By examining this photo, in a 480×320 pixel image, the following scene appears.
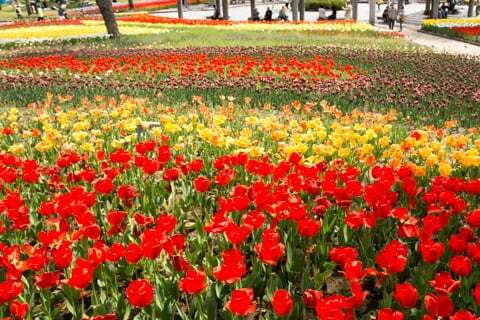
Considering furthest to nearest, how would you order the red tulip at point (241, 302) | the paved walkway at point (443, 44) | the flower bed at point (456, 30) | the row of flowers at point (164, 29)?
the row of flowers at point (164, 29) → the flower bed at point (456, 30) → the paved walkway at point (443, 44) → the red tulip at point (241, 302)

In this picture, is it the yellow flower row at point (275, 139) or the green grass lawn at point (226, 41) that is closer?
the yellow flower row at point (275, 139)

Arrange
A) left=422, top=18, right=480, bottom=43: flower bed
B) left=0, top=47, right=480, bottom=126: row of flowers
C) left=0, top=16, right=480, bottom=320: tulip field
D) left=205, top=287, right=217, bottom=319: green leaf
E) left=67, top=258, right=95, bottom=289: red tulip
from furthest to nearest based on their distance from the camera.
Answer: left=422, top=18, right=480, bottom=43: flower bed, left=0, top=47, right=480, bottom=126: row of flowers, left=205, top=287, right=217, bottom=319: green leaf, left=0, top=16, right=480, bottom=320: tulip field, left=67, top=258, right=95, bottom=289: red tulip

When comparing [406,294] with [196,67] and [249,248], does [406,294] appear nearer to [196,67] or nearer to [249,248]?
[249,248]

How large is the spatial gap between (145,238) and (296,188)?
4.10 feet

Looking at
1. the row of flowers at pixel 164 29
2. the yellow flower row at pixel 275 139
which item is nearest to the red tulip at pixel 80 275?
the yellow flower row at pixel 275 139

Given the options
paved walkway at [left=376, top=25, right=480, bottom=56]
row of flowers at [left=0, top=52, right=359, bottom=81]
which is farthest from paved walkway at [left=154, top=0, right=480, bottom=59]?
row of flowers at [left=0, top=52, right=359, bottom=81]

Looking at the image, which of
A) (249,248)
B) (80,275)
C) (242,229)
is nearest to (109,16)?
(249,248)

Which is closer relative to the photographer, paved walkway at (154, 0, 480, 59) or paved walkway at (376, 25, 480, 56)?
paved walkway at (376, 25, 480, 56)

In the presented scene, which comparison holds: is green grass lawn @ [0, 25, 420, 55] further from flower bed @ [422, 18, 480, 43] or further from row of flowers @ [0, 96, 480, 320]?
row of flowers @ [0, 96, 480, 320]

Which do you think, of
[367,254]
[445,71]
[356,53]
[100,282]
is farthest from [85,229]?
[356,53]

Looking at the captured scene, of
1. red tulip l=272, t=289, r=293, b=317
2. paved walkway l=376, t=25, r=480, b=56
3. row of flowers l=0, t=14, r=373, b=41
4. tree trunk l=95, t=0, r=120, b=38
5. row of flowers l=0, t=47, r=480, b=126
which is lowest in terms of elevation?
paved walkway l=376, t=25, r=480, b=56

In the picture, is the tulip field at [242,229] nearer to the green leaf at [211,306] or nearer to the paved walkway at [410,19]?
the green leaf at [211,306]

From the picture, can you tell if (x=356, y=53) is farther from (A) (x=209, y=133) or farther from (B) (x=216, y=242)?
(B) (x=216, y=242)

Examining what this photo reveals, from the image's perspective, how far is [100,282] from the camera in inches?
121
